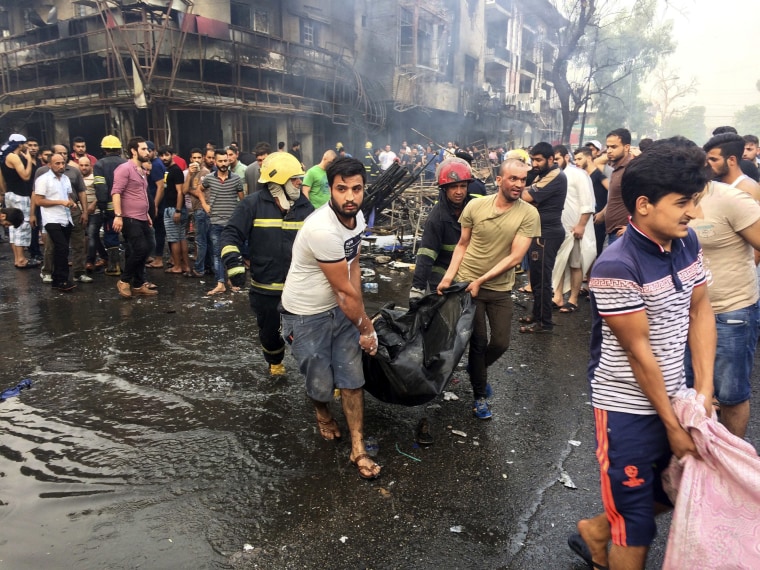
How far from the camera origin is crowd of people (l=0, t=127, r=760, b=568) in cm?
184

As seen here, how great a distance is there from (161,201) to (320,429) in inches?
223

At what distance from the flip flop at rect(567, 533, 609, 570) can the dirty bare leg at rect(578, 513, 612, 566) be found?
0.04m

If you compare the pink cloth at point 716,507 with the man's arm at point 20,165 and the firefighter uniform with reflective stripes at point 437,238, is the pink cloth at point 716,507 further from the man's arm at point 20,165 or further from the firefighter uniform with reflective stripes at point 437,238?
the man's arm at point 20,165

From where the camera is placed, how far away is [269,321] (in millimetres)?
4242

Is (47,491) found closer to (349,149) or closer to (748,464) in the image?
(748,464)

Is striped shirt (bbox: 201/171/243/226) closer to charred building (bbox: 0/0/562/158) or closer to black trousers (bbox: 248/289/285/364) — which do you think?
black trousers (bbox: 248/289/285/364)

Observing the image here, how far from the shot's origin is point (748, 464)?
5.24 feet

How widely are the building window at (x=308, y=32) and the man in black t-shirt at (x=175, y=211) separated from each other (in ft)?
45.6

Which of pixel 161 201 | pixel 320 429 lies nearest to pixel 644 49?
pixel 161 201

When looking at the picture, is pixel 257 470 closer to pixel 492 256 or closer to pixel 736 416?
pixel 492 256

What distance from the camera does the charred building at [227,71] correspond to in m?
14.0

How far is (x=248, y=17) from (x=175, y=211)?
497 inches

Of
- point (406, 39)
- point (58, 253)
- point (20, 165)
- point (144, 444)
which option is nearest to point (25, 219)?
point (20, 165)

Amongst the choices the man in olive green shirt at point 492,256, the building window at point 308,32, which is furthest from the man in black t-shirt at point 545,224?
the building window at point 308,32
